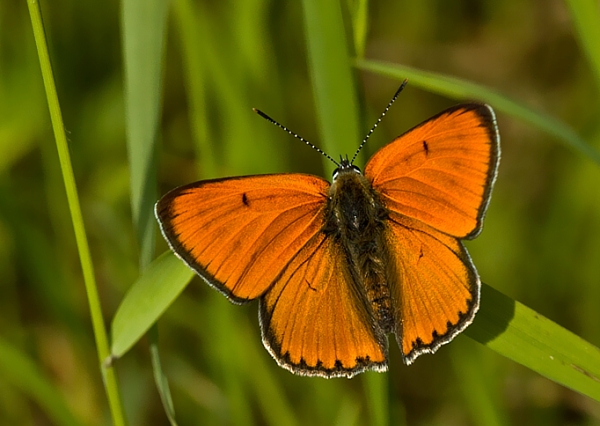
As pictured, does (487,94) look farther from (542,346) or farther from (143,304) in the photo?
(143,304)

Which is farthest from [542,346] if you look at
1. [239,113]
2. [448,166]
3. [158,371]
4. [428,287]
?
[239,113]

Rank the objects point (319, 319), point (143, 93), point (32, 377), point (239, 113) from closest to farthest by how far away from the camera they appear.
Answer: point (143, 93), point (319, 319), point (32, 377), point (239, 113)

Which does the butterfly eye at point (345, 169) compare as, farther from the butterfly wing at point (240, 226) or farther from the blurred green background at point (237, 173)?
Result: the blurred green background at point (237, 173)

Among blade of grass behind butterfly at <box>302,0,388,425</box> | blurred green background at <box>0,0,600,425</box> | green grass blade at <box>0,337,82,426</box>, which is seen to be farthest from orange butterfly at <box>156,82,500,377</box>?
green grass blade at <box>0,337,82,426</box>

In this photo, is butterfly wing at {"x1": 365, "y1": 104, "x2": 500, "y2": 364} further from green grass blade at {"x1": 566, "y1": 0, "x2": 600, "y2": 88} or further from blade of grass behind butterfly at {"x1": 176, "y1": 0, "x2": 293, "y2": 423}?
blade of grass behind butterfly at {"x1": 176, "y1": 0, "x2": 293, "y2": 423}

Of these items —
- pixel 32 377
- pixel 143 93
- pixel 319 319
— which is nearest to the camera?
pixel 143 93

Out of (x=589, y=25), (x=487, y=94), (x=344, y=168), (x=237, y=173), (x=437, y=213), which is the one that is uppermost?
(x=589, y=25)
